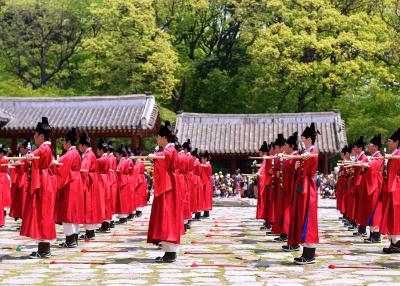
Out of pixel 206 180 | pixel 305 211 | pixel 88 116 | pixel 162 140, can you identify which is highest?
pixel 88 116

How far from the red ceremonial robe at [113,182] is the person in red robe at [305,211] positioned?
5.81 m

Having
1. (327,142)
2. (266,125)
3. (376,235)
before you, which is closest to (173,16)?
(266,125)

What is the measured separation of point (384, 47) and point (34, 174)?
3279 cm

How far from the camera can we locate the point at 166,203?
9648 millimetres

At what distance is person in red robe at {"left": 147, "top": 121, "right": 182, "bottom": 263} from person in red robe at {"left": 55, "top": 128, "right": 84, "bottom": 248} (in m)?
1.91

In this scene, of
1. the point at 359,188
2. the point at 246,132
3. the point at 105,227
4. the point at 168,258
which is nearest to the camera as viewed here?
the point at 168,258

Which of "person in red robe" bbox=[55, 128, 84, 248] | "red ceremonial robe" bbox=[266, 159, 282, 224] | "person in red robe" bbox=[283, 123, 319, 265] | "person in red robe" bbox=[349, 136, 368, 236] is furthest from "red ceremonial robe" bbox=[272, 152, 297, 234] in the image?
"person in red robe" bbox=[55, 128, 84, 248]

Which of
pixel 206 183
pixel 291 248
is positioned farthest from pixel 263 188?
pixel 206 183

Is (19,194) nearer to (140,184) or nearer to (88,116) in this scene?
(140,184)

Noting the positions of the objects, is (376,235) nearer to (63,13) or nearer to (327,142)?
(327,142)

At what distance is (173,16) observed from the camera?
46.1 metres

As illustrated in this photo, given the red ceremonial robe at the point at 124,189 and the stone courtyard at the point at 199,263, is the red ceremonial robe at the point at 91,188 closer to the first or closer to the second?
the stone courtyard at the point at 199,263

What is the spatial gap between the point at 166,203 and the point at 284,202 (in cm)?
→ 275

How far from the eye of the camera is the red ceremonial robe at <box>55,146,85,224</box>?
10.9 meters
